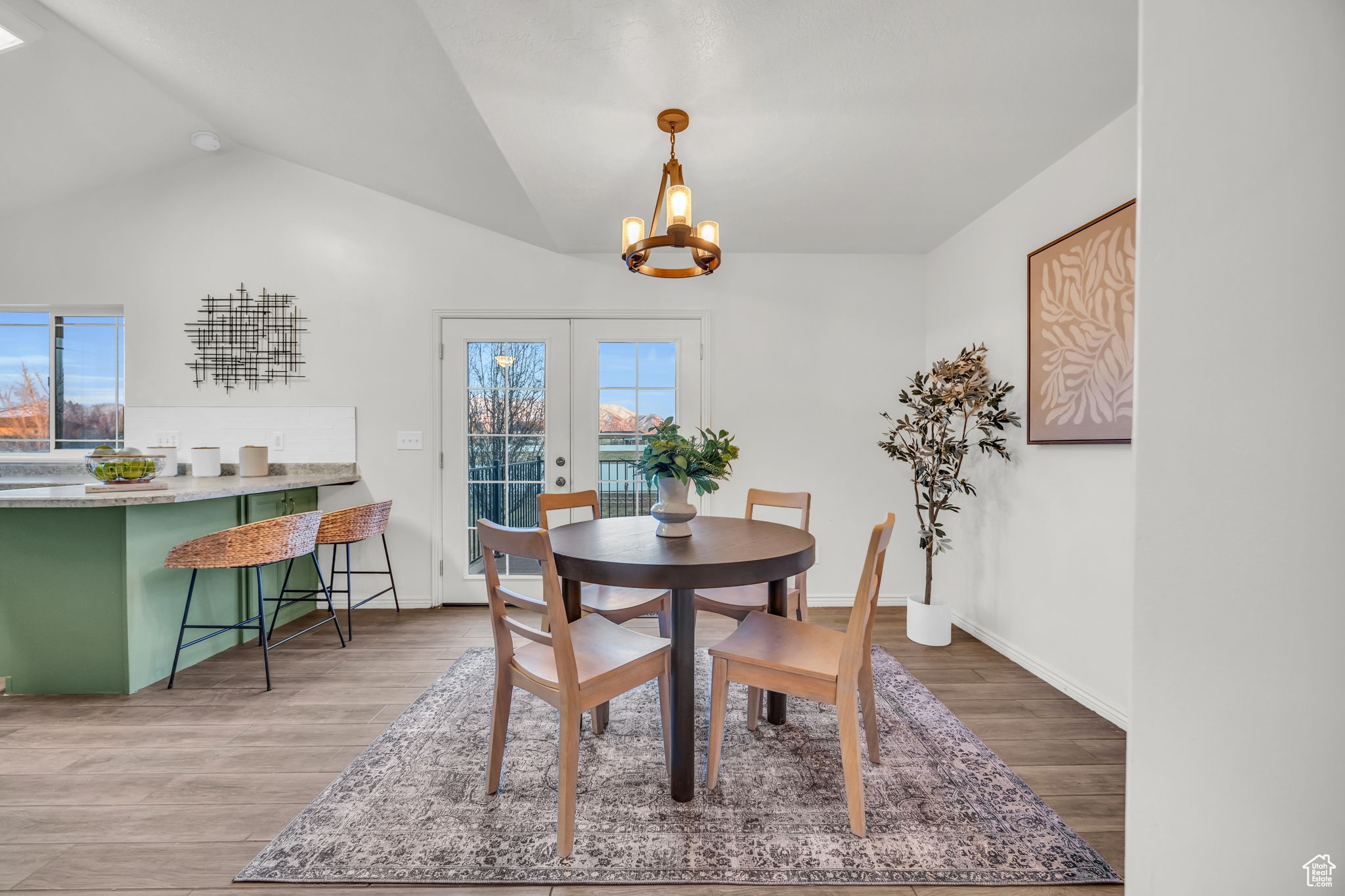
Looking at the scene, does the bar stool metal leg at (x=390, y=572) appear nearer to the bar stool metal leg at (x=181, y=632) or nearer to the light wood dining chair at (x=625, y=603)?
the bar stool metal leg at (x=181, y=632)

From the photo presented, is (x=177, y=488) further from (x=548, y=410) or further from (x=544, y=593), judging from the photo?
(x=544, y=593)

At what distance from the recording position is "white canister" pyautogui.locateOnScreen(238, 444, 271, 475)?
136 inches

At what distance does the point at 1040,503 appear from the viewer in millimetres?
2643

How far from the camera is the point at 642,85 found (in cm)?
205

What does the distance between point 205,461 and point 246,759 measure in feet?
7.53

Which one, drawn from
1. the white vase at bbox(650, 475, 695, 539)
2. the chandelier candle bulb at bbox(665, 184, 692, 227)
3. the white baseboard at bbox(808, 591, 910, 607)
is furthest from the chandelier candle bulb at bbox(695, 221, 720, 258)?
the white baseboard at bbox(808, 591, 910, 607)

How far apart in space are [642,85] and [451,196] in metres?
1.71

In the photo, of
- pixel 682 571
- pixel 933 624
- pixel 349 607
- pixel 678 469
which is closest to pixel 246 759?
pixel 349 607

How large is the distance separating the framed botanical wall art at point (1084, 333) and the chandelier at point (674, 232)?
1551 mm

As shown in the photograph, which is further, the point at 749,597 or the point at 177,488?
the point at 177,488

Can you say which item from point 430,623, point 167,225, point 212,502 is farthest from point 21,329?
point 430,623

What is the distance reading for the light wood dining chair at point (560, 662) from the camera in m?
1.42

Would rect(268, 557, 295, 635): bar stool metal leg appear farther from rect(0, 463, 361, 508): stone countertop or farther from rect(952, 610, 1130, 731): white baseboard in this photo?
rect(952, 610, 1130, 731): white baseboard

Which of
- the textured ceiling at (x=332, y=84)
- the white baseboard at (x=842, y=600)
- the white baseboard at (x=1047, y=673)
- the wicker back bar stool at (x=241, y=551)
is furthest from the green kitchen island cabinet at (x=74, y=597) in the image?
the white baseboard at (x=1047, y=673)
